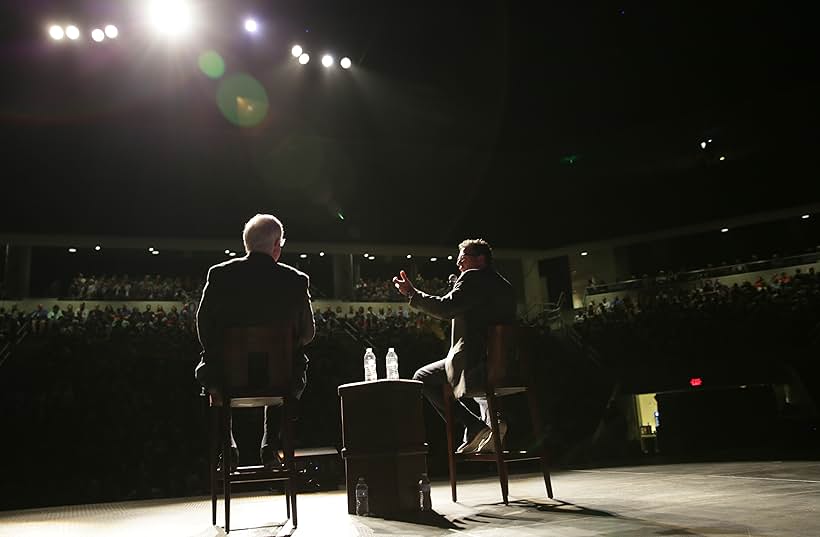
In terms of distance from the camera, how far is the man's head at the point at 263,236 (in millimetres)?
2873

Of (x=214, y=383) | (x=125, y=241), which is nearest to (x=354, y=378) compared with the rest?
(x=214, y=383)

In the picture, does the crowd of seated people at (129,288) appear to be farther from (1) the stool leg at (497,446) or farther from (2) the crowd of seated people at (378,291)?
(1) the stool leg at (497,446)

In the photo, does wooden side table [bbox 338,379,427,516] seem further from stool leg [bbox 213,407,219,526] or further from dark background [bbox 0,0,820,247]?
dark background [bbox 0,0,820,247]

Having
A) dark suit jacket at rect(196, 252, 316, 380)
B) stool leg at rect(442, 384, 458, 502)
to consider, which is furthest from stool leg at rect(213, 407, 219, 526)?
stool leg at rect(442, 384, 458, 502)

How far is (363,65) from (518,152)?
5.03 metres

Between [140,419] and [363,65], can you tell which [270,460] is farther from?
[363,65]

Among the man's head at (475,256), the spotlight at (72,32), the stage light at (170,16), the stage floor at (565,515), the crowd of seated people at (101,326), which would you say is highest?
the spotlight at (72,32)

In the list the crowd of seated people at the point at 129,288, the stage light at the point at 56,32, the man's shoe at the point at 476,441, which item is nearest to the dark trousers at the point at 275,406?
the man's shoe at the point at 476,441

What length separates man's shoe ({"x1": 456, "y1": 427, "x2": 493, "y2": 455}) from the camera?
10.7ft

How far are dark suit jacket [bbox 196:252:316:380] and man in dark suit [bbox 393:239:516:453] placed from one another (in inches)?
22.1

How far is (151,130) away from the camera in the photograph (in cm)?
1113

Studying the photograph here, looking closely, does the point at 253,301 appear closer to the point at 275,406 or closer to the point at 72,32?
the point at 275,406

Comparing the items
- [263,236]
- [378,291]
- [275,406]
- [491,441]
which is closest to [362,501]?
[275,406]

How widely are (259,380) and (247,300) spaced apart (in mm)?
346
